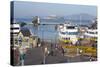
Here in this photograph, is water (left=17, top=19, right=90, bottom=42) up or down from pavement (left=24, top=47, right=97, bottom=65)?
up

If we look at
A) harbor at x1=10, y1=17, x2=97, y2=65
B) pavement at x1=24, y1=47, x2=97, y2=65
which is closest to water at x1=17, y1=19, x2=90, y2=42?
harbor at x1=10, y1=17, x2=97, y2=65

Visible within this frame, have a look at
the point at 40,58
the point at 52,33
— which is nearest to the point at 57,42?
the point at 52,33

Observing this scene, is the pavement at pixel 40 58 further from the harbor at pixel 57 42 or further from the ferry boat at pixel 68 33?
the ferry boat at pixel 68 33

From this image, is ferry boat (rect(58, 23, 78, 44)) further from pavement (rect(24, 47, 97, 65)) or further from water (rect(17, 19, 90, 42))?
pavement (rect(24, 47, 97, 65))

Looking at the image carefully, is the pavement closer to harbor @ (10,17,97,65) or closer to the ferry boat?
harbor @ (10,17,97,65)

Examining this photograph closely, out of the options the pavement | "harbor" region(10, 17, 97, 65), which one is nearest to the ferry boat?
"harbor" region(10, 17, 97, 65)

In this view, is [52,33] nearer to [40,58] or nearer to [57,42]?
[57,42]

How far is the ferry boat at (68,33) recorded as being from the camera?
2.08m

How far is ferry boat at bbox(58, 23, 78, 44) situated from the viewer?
208cm

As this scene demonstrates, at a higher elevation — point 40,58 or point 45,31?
point 45,31

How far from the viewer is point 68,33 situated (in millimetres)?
2098

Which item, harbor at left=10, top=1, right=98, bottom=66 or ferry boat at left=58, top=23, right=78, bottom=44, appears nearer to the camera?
harbor at left=10, top=1, right=98, bottom=66

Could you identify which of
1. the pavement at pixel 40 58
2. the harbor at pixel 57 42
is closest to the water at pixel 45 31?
the harbor at pixel 57 42
